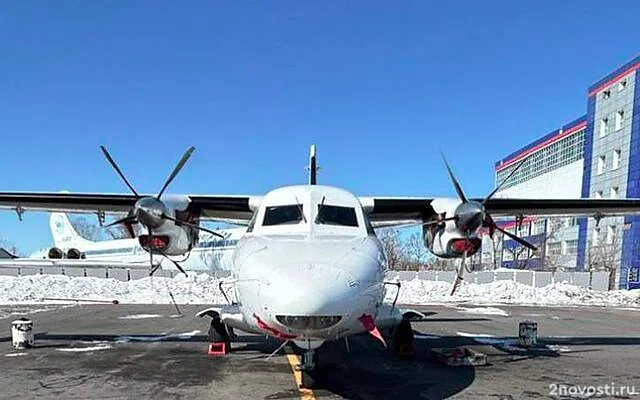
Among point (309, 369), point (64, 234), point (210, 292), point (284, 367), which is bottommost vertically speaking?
point (64, 234)

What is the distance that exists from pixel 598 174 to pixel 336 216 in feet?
177

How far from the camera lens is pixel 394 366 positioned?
965 centimetres

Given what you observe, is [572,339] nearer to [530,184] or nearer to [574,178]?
[574,178]

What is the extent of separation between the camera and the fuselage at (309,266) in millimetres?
6078

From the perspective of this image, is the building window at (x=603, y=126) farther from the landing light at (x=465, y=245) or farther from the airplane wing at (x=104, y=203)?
the airplane wing at (x=104, y=203)

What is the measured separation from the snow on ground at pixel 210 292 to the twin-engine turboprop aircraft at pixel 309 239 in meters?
16.4

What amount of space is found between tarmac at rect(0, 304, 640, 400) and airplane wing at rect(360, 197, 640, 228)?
2.80 metres

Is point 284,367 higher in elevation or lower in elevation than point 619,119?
lower

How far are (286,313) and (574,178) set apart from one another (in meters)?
67.0

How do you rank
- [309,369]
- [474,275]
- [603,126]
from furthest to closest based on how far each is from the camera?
[603,126] → [474,275] → [309,369]

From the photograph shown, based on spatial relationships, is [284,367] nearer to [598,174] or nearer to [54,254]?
[54,254]

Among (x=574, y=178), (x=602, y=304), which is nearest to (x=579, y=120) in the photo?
(x=574, y=178)

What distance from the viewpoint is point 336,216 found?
8500 millimetres

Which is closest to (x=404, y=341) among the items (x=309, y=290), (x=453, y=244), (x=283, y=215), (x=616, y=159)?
(x=453, y=244)
